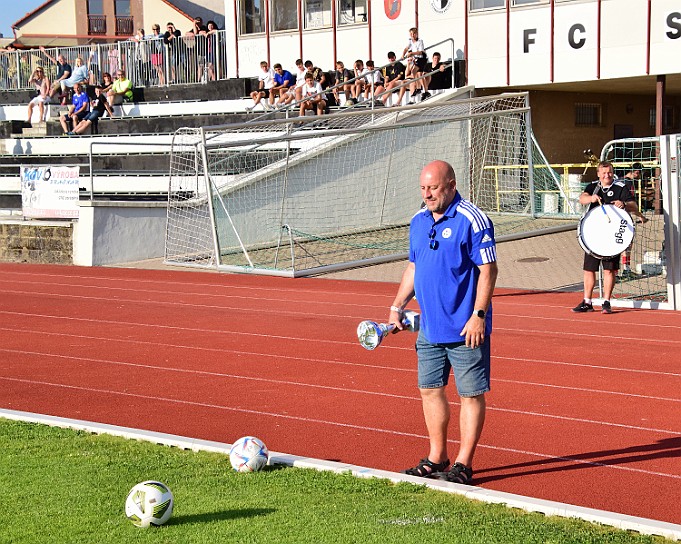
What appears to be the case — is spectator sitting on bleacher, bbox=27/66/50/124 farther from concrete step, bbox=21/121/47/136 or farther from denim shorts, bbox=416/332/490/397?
denim shorts, bbox=416/332/490/397

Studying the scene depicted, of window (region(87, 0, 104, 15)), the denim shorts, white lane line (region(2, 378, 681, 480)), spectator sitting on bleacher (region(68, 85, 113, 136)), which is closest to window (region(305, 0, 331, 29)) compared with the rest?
spectator sitting on bleacher (region(68, 85, 113, 136))

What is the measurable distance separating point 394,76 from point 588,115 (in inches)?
246

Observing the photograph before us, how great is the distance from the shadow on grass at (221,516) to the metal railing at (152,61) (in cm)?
2741

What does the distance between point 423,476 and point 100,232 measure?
16.1 meters

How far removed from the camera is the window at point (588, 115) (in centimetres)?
2923

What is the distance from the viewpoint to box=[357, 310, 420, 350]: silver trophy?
634 cm

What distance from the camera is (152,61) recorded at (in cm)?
3303

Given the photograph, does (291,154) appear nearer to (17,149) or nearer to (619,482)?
(17,149)

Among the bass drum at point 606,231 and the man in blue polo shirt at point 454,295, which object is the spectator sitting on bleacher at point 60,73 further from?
the man in blue polo shirt at point 454,295

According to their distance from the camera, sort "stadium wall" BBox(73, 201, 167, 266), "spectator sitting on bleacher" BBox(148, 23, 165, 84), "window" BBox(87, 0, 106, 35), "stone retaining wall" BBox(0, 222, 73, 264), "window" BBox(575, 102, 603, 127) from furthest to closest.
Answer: "window" BBox(87, 0, 106, 35), "spectator sitting on bleacher" BBox(148, 23, 165, 84), "window" BBox(575, 102, 603, 127), "stone retaining wall" BBox(0, 222, 73, 264), "stadium wall" BBox(73, 201, 167, 266)

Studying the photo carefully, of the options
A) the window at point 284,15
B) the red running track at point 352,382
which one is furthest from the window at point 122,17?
the red running track at point 352,382

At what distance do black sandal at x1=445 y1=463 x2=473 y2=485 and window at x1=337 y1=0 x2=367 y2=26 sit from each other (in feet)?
80.6

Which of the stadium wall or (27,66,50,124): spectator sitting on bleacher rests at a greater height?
(27,66,50,124): spectator sitting on bleacher

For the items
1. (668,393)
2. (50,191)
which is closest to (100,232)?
(50,191)
